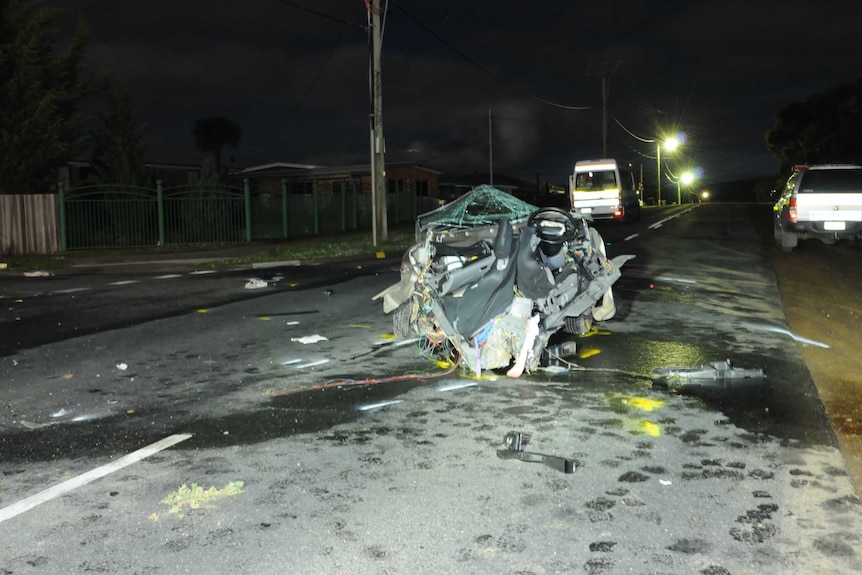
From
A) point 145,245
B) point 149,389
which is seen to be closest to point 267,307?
point 149,389

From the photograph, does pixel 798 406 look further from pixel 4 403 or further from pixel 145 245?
pixel 145 245

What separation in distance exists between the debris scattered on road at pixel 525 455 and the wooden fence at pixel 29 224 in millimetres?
20676

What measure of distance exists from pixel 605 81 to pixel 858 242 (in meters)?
35.9

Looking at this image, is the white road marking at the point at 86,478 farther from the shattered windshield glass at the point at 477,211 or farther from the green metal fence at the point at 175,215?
the green metal fence at the point at 175,215

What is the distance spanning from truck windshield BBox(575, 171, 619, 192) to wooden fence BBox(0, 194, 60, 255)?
58.8 ft

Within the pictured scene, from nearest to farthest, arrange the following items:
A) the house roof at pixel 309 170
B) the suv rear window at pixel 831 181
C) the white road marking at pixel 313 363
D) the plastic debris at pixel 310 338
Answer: the white road marking at pixel 313 363 → the plastic debris at pixel 310 338 → the suv rear window at pixel 831 181 → the house roof at pixel 309 170

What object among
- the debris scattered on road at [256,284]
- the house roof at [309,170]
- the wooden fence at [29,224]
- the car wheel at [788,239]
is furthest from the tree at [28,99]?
the house roof at [309,170]

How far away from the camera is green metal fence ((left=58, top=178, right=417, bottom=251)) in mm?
22906

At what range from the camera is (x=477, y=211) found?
9.80 m

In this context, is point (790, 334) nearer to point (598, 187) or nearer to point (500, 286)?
point (500, 286)

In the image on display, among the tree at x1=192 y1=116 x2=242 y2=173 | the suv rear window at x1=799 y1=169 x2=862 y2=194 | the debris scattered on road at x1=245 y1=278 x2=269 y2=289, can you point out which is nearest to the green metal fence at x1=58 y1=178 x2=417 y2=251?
the debris scattered on road at x1=245 y1=278 x2=269 y2=289

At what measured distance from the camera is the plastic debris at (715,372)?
265 inches

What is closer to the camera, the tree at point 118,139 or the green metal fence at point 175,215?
the green metal fence at point 175,215

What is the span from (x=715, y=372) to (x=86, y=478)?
504 cm
